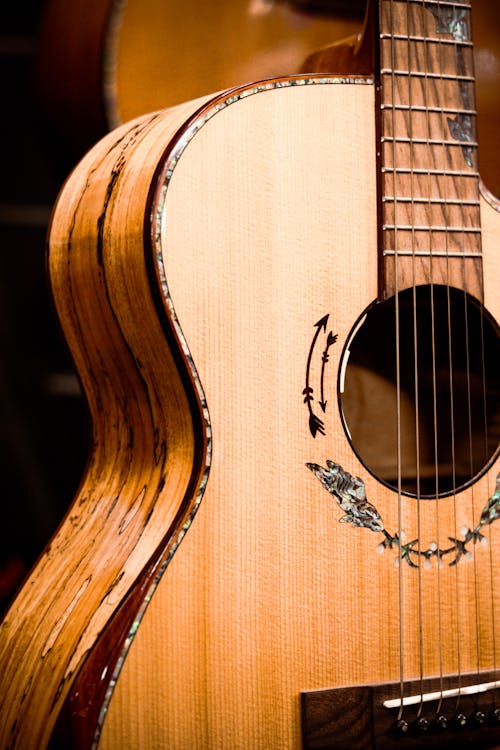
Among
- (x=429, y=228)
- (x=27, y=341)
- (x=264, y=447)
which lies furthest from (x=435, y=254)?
(x=27, y=341)

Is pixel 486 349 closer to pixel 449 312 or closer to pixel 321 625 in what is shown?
pixel 449 312

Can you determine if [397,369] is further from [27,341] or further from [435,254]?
[27,341]

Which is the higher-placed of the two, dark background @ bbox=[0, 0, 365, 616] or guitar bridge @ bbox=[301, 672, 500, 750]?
dark background @ bbox=[0, 0, 365, 616]

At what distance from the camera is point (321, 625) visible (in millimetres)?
811

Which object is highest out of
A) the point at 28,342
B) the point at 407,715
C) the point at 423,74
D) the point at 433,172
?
the point at 423,74

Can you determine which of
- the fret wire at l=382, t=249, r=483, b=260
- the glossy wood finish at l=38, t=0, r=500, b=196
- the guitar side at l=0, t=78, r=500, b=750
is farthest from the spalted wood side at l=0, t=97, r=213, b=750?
the fret wire at l=382, t=249, r=483, b=260

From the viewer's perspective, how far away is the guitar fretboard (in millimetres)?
891

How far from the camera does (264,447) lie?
81cm

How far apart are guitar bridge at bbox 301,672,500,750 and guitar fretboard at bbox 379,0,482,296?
38 cm

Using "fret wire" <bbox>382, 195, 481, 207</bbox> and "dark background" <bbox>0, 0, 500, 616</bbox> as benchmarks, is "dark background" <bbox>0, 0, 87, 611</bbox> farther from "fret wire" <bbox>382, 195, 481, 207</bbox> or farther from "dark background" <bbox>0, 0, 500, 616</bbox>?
"fret wire" <bbox>382, 195, 481, 207</bbox>

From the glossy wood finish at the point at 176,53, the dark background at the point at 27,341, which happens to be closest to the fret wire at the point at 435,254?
the glossy wood finish at the point at 176,53

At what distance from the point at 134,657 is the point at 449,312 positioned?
1.52 ft

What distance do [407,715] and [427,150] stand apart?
22.0 inches

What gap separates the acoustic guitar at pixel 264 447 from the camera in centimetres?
76
